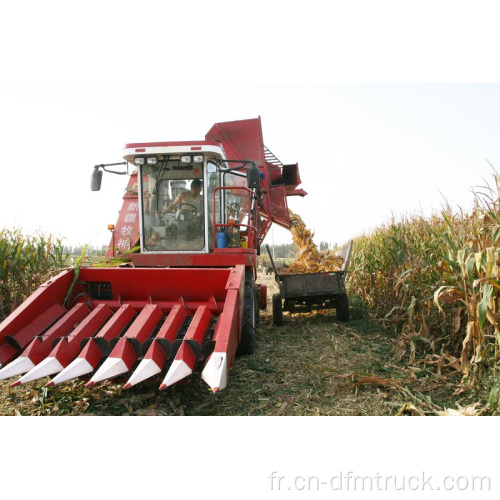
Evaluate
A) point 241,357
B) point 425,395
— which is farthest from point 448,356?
point 241,357

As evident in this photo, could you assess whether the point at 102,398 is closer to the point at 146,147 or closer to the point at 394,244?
the point at 146,147

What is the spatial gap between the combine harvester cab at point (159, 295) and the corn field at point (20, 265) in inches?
86.0

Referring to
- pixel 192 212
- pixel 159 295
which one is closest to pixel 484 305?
pixel 159 295

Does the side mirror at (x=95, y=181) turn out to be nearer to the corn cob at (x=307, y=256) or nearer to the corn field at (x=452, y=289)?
the corn field at (x=452, y=289)

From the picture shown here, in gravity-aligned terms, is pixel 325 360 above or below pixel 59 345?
below

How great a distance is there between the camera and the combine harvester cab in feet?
10.3

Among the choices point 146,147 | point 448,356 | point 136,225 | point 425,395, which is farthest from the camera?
point 136,225

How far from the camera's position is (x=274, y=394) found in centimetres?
368

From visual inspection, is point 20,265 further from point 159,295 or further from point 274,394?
point 274,394

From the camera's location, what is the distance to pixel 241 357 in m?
4.59

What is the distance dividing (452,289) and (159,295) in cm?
271

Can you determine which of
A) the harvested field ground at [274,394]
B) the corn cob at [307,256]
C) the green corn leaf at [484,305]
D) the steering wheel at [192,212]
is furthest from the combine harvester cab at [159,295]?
the green corn leaf at [484,305]

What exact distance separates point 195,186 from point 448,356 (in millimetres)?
3281

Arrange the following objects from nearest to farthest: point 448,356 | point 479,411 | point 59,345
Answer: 1. point 479,411
2. point 59,345
3. point 448,356
